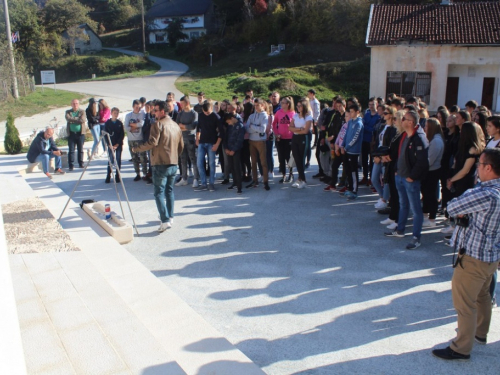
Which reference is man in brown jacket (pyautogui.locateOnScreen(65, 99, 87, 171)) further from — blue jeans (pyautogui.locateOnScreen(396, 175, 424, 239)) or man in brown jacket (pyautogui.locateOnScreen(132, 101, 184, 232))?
blue jeans (pyautogui.locateOnScreen(396, 175, 424, 239))

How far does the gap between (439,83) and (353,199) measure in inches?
711

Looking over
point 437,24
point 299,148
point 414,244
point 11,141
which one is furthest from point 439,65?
point 414,244

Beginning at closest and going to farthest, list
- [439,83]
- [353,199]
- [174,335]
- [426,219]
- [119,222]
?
[174,335]
[119,222]
[426,219]
[353,199]
[439,83]

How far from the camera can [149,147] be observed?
7.59m

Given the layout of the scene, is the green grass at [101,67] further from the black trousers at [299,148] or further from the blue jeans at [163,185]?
the blue jeans at [163,185]

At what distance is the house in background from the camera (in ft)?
80.1

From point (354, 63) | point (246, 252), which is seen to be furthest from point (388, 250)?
point (354, 63)

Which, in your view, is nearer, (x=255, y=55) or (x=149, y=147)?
(x=149, y=147)

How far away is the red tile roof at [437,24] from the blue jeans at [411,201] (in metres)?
19.7

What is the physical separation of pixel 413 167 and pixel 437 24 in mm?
22083

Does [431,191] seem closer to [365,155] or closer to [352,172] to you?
[352,172]

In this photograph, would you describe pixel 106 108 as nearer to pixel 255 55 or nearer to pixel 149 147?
pixel 149 147

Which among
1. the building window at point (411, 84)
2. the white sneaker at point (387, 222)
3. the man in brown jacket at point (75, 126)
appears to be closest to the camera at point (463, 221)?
the white sneaker at point (387, 222)

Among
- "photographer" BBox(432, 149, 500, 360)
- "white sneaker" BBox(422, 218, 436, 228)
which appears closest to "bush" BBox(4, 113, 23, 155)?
"white sneaker" BBox(422, 218, 436, 228)
